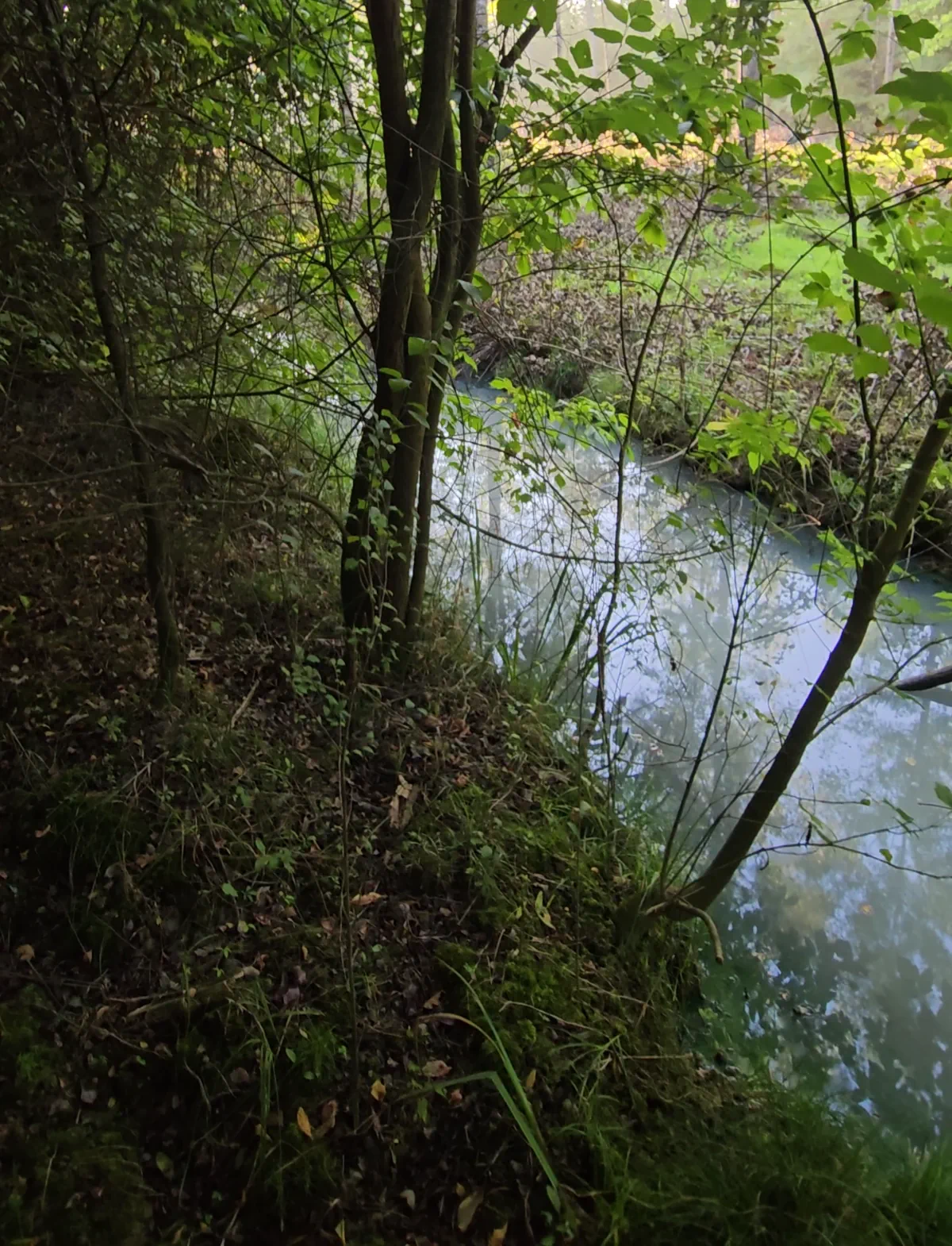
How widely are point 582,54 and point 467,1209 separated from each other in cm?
284

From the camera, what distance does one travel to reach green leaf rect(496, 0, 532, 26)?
6.01 feet

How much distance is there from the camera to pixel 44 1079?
1620mm

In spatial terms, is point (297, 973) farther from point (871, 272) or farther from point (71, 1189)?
point (871, 272)

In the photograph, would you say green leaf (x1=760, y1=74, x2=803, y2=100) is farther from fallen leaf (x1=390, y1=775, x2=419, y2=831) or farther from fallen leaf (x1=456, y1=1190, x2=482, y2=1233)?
fallen leaf (x1=456, y1=1190, x2=482, y2=1233)

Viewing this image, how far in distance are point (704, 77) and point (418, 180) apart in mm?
849

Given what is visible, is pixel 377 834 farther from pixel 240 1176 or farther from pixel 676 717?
pixel 676 717

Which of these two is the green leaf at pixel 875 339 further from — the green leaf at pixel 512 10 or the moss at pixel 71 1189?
the moss at pixel 71 1189

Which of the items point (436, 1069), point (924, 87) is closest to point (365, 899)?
point (436, 1069)

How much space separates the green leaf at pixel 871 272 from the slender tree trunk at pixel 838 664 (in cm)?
77

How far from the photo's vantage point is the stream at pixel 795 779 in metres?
2.47

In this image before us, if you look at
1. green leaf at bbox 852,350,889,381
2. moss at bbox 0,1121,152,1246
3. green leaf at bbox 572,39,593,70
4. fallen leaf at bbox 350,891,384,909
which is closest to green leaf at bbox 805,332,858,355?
green leaf at bbox 852,350,889,381

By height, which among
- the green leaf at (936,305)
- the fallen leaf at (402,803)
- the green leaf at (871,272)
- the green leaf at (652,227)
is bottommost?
the fallen leaf at (402,803)

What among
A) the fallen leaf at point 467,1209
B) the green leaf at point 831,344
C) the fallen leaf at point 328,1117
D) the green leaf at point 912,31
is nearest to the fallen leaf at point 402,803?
the fallen leaf at point 328,1117

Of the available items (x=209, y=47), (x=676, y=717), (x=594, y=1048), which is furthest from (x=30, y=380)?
(x=676, y=717)
